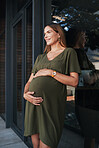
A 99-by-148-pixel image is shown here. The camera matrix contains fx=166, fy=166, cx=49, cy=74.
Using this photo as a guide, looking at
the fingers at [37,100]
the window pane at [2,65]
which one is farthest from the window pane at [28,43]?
the window pane at [2,65]

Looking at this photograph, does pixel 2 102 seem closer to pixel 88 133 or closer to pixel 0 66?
pixel 0 66

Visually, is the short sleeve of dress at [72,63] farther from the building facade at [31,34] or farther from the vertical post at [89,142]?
the vertical post at [89,142]

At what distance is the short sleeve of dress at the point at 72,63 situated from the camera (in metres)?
1.31

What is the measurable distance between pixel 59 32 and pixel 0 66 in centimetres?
369

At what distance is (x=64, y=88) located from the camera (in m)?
1.46

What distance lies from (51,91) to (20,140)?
6.18 ft

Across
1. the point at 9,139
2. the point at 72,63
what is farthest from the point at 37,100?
the point at 9,139

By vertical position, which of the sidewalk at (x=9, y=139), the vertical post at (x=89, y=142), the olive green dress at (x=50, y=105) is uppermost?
the olive green dress at (x=50, y=105)

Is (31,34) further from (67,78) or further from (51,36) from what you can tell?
(67,78)

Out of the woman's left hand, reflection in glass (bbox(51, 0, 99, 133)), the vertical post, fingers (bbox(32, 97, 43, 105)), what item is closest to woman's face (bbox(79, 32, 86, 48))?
reflection in glass (bbox(51, 0, 99, 133))

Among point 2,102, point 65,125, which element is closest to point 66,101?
point 65,125

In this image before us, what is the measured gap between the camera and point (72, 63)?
1322 millimetres

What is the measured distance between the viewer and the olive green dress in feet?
4.54

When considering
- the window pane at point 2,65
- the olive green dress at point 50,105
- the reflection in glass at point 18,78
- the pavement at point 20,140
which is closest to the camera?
the olive green dress at point 50,105
